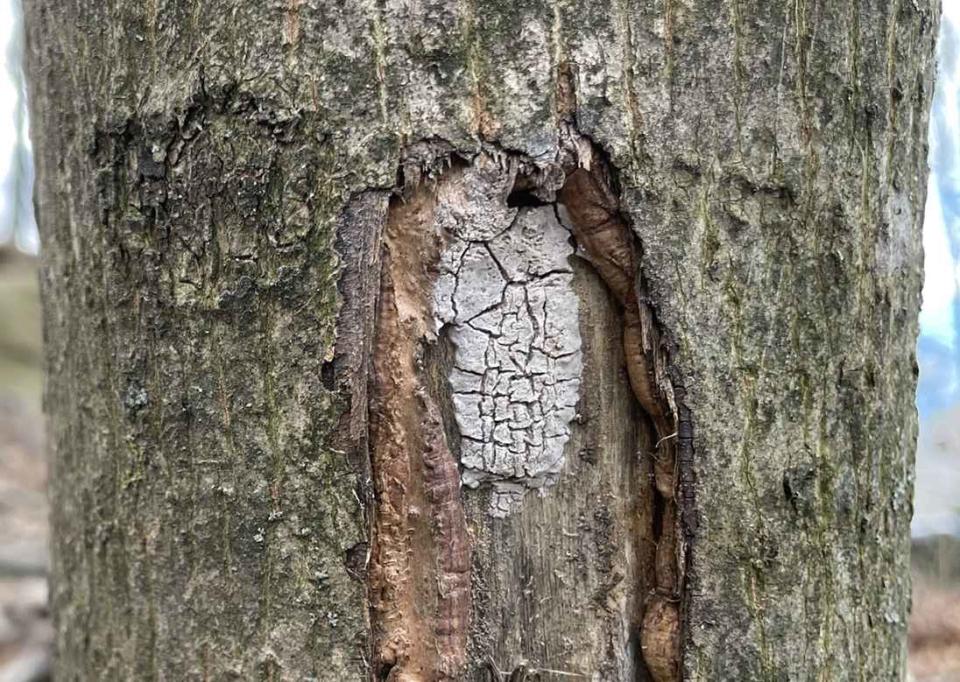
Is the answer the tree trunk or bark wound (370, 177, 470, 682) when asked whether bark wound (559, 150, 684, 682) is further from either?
bark wound (370, 177, 470, 682)

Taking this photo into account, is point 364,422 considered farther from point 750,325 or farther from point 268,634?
point 750,325

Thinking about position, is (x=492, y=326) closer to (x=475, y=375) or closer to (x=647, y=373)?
(x=475, y=375)

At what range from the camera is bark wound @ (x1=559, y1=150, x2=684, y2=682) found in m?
0.95

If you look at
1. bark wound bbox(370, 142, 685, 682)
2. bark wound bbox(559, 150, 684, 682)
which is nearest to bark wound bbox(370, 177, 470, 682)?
bark wound bbox(370, 142, 685, 682)

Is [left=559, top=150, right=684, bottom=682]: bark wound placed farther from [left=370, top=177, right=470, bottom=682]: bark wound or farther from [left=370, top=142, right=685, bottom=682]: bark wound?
[left=370, top=177, right=470, bottom=682]: bark wound

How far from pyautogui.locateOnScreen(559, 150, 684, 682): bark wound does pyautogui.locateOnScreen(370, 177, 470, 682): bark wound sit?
18 centimetres

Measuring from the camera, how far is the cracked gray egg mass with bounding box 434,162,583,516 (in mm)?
957

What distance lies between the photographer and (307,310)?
36.4 inches

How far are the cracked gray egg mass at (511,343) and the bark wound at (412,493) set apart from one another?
0.11ft

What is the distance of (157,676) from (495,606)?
43 centimetres

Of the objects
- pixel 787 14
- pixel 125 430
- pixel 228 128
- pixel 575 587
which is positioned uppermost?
pixel 787 14

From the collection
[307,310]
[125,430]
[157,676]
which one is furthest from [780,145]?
[157,676]

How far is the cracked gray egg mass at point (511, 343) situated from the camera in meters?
0.96

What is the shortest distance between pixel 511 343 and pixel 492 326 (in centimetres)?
3
